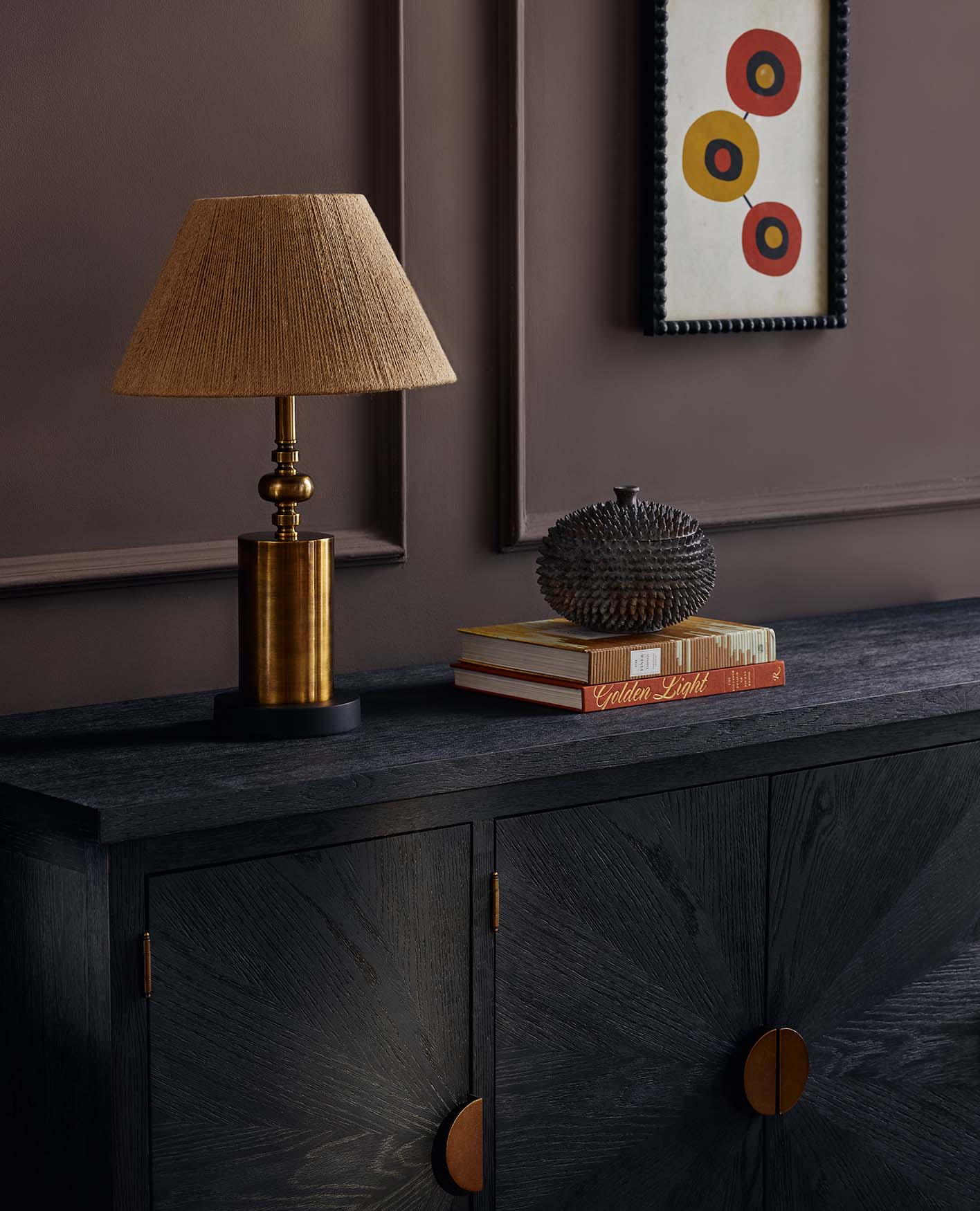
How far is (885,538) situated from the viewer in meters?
2.72

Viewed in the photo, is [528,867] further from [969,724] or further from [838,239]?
[838,239]

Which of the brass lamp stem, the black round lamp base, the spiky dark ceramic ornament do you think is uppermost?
the brass lamp stem

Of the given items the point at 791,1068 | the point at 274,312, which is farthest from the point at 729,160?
the point at 791,1068

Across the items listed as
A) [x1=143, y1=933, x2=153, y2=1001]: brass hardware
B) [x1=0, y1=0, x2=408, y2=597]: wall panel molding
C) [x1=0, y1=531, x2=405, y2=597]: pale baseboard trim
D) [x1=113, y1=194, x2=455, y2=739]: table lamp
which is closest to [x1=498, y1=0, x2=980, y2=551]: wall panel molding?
[x1=0, y1=0, x2=408, y2=597]: wall panel molding

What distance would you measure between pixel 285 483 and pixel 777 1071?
34.9 inches

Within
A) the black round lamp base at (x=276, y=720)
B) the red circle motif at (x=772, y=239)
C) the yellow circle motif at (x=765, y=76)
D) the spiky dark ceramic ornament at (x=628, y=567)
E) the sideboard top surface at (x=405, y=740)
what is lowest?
the sideboard top surface at (x=405, y=740)

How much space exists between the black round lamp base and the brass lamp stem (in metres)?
0.18

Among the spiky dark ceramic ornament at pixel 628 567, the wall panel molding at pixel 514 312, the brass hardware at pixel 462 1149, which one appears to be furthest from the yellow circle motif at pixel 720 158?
the brass hardware at pixel 462 1149

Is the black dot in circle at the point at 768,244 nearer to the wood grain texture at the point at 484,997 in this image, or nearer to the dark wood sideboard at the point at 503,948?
the dark wood sideboard at the point at 503,948

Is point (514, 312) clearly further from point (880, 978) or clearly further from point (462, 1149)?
point (462, 1149)

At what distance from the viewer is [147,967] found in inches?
60.5

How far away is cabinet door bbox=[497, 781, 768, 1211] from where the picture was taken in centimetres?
180

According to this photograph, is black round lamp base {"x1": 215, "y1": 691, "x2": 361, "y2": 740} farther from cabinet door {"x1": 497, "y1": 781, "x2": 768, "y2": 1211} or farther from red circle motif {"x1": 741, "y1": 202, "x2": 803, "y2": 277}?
red circle motif {"x1": 741, "y1": 202, "x2": 803, "y2": 277}

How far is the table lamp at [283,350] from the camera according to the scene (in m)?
1.65
